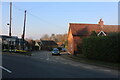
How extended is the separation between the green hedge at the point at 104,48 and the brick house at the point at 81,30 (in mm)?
14982

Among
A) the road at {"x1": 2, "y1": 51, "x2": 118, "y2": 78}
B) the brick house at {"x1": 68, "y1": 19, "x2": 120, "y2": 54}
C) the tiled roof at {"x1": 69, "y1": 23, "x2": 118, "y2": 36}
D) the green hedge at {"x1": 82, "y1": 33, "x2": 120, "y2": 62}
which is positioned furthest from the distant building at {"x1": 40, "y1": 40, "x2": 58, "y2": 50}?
the road at {"x1": 2, "y1": 51, "x2": 118, "y2": 78}

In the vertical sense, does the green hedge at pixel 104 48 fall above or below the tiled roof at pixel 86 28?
below

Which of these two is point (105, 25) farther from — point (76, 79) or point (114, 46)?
point (76, 79)

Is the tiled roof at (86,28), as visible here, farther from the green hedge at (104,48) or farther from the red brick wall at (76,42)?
the green hedge at (104,48)

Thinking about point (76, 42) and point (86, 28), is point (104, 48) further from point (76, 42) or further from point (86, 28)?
point (86, 28)

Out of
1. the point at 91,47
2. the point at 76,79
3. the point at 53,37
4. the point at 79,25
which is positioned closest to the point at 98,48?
the point at 91,47

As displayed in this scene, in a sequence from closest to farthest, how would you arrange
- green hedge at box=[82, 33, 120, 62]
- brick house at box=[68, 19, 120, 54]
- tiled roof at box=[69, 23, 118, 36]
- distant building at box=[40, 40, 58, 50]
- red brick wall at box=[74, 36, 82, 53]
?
green hedge at box=[82, 33, 120, 62], red brick wall at box=[74, 36, 82, 53], brick house at box=[68, 19, 120, 54], tiled roof at box=[69, 23, 118, 36], distant building at box=[40, 40, 58, 50]

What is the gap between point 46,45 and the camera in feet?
291

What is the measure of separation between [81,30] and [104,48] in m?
20.7

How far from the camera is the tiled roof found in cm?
3947

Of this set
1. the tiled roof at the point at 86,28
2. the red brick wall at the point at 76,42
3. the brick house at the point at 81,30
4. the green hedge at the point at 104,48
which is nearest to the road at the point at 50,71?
the green hedge at the point at 104,48

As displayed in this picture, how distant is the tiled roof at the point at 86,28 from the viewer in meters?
39.5

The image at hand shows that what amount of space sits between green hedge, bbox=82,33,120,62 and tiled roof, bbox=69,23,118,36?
56.5ft

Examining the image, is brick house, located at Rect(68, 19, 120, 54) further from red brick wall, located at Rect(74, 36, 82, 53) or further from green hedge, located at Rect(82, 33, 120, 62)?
green hedge, located at Rect(82, 33, 120, 62)
